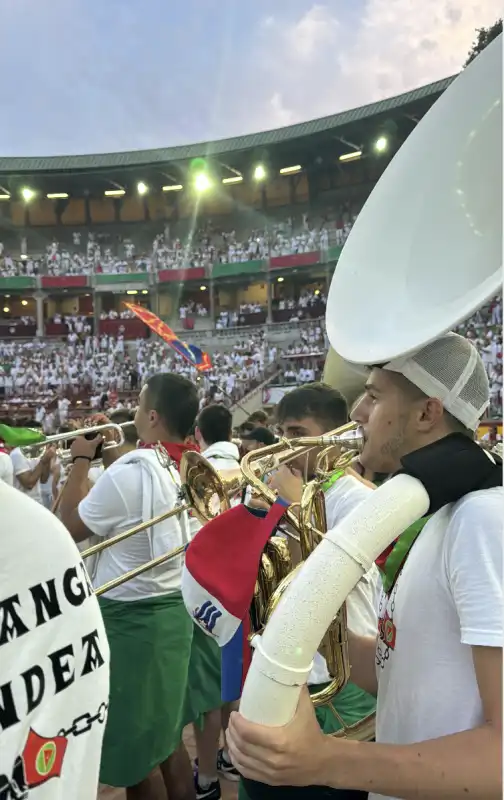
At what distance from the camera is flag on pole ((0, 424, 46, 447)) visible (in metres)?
1.89

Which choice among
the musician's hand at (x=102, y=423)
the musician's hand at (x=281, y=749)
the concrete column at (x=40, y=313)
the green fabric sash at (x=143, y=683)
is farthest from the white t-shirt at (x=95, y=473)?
the concrete column at (x=40, y=313)

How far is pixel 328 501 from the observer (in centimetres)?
232

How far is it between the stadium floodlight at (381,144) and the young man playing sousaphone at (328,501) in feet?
92.1

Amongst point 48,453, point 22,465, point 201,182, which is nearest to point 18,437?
point 48,453

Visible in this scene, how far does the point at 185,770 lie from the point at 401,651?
6.93 ft

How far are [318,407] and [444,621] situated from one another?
153cm

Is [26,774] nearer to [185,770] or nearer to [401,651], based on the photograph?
[401,651]

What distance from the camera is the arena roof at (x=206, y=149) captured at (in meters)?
26.7

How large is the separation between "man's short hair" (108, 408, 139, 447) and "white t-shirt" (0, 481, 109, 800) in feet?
10.3

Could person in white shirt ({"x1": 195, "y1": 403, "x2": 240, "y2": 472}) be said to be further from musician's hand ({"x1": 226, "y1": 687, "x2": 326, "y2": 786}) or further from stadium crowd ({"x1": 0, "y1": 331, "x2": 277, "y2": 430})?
stadium crowd ({"x1": 0, "y1": 331, "x2": 277, "y2": 430})

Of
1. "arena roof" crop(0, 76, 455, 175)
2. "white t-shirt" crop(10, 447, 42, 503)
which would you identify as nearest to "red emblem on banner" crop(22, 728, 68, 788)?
"white t-shirt" crop(10, 447, 42, 503)

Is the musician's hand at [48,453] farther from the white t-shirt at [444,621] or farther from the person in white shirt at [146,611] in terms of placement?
the white t-shirt at [444,621]

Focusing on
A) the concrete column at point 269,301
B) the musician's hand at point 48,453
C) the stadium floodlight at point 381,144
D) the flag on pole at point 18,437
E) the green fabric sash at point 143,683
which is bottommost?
the green fabric sash at point 143,683

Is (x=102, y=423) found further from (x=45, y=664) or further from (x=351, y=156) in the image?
(x=351, y=156)
